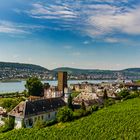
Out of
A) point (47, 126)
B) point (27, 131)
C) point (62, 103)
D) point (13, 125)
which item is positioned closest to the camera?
point (27, 131)

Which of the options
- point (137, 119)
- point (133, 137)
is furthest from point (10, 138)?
point (137, 119)

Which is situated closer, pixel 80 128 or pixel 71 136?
pixel 71 136

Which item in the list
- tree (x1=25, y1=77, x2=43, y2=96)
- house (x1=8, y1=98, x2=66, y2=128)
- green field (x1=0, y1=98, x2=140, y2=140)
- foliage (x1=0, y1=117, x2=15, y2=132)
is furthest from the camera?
tree (x1=25, y1=77, x2=43, y2=96)

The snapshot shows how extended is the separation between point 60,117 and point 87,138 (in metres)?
12.7

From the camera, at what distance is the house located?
1997 inches

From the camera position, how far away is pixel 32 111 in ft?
174

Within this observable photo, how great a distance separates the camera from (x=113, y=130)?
3966 centimetres

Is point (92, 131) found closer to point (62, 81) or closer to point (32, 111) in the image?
point (32, 111)

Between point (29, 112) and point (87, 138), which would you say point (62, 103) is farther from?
point (87, 138)

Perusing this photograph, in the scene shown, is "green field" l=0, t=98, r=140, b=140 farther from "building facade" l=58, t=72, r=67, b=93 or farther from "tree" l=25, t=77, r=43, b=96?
"building facade" l=58, t=72, r=67, b=93

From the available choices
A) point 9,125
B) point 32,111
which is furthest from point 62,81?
point 9,125

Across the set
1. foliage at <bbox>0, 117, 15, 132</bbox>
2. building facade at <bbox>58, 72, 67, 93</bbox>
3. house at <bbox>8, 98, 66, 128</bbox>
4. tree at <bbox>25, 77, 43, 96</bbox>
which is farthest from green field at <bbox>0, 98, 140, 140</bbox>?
building facade at <bbox>58, 72, 67, 93</bbox>

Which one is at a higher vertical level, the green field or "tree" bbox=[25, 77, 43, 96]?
"tree" bbox=[25, 77, 43, 96]

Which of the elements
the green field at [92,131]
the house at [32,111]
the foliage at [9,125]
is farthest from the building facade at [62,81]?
the green field at [92,131]
